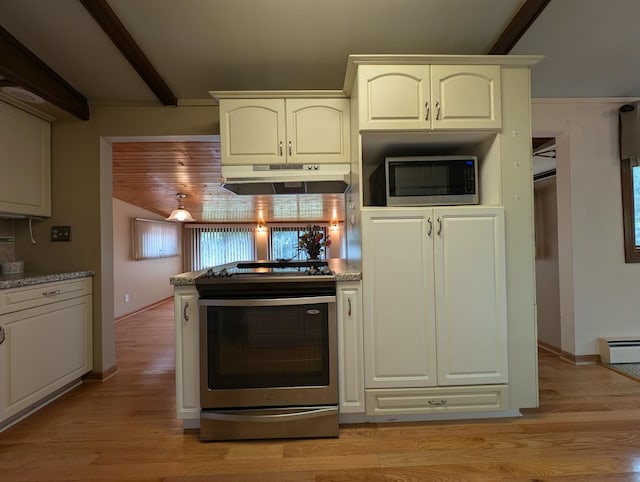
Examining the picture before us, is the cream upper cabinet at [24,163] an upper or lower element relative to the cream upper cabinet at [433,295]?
upper

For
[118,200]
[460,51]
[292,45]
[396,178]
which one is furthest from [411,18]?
[118,200]

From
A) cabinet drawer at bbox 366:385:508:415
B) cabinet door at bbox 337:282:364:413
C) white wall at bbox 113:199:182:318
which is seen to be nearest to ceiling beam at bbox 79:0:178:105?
cabinet door at bbox 337:282:364:413

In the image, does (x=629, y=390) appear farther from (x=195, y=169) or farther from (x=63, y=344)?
(x=195, y=169)

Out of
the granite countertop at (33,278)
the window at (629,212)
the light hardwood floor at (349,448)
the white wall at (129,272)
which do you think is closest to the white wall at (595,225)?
the window at (629,212)

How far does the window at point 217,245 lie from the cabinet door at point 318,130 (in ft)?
20.6

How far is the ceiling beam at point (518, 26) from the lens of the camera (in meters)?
1.73

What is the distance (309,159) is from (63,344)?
7.18 feet

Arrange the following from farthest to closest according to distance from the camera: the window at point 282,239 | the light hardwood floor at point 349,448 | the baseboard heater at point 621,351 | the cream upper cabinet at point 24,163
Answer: the window at point 282,239 → the baseboard heater at point 621,351 → the cream upper cabinet at point 24,163 → the light hardwood floor at point 349,448

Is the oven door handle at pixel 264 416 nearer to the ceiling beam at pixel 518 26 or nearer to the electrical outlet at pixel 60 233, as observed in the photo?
the electrical outlet at pixel 60 233

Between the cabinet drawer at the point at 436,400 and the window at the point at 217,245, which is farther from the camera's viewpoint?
the window at the point at 217,245

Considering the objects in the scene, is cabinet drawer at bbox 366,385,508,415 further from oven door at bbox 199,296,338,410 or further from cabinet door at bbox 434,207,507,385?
oven door at bbox 199,296,338,410

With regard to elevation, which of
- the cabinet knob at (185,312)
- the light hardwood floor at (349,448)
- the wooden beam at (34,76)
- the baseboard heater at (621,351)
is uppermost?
the wooden beam at (34,76)

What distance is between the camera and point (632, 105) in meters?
2.77

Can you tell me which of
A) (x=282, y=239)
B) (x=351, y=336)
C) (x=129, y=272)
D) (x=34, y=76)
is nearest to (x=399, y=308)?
(x=351, y=336)
